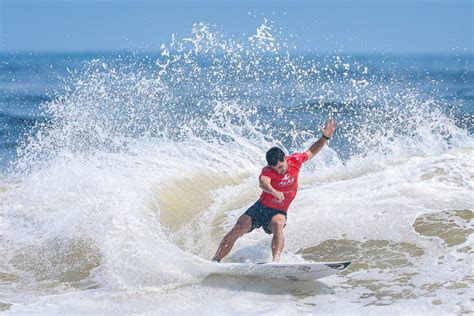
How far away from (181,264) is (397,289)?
92.2 inches

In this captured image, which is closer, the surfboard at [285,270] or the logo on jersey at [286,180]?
the surfboard at [285,270]

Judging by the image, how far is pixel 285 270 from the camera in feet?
22.9

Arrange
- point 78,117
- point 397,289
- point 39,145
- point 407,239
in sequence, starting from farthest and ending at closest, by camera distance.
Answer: point 78,117 → point 39,145 → point 407,239 → point 397,289

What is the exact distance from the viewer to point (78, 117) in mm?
15844

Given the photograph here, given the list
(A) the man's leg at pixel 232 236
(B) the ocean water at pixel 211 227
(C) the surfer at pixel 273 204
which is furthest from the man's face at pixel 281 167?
(B) the ocean water at pixel 211 227

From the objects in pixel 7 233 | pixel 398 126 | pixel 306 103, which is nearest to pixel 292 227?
pixel 7 233

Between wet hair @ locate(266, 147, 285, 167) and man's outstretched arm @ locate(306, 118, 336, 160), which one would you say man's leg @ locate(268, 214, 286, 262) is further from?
man's outstretched arm @ locate(306, 118, 336, 160)

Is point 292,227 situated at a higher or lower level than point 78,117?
lower

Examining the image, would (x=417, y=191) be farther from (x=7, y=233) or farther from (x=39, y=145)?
(x=39, y=145)

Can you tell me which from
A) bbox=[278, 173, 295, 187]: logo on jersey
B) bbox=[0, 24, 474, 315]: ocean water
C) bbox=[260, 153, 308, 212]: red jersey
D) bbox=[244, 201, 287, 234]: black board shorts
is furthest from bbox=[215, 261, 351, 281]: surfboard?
bbox=[278, 173, 295, 187]: logo on jersey

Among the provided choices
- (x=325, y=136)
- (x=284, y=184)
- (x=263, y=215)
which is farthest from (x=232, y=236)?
(x=325, y=136)

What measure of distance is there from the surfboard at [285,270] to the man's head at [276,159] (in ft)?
3.89

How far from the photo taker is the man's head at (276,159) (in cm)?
755

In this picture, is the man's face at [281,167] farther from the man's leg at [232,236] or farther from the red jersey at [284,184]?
the man's leg at [232,236]
